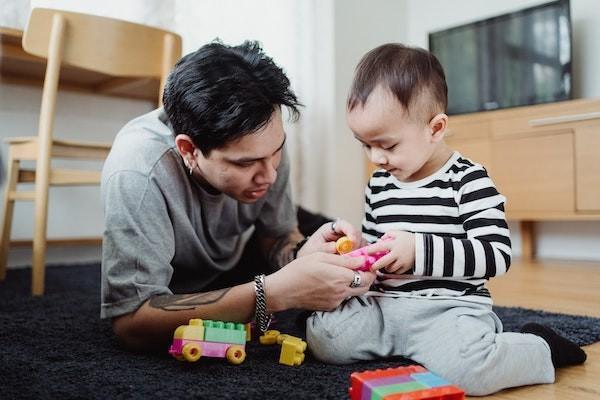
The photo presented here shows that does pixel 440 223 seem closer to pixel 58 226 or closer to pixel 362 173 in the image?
pixel 58 226

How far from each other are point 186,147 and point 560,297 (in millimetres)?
1104

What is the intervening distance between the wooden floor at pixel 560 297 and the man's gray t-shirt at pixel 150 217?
53 centimetres

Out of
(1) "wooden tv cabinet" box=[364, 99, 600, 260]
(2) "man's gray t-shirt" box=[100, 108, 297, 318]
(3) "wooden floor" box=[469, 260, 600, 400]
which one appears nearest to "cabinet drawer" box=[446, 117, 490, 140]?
(1) "wooden tv cabinet" box=[364, 99, 600, 260]

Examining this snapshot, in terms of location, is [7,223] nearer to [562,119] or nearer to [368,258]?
[368,258]

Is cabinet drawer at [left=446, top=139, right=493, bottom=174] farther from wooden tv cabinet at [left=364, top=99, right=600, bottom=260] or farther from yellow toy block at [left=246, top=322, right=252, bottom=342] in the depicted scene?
yellow toy block at [left=246, top=322, right=252, bottom=342]

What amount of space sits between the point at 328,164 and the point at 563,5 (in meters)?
1.32

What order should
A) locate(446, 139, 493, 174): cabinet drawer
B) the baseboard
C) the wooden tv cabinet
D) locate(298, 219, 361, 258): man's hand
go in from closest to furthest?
locate(298, 219, 361, 258): man's hand < the baseboard < the wooden tv cabinet < locate(446, 139, 493, 174): cabinet drawer

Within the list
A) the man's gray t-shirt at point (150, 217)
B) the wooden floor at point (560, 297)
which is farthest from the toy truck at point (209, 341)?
the wooden floor at point (560, 297)

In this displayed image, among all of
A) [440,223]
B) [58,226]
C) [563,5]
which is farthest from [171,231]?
[563,5]

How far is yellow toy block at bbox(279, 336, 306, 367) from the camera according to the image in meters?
A: 0.83

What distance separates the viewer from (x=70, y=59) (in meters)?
1.58

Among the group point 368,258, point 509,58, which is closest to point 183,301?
point 368,258

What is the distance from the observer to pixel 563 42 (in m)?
2.46

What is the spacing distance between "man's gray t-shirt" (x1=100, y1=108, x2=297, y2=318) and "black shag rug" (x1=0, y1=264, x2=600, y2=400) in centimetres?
10
